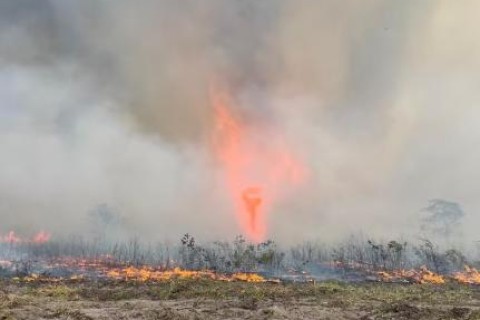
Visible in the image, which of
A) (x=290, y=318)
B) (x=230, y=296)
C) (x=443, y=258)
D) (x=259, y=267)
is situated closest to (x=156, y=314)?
(x=290, y=318)

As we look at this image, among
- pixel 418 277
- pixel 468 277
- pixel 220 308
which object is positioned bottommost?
pixel 220 308

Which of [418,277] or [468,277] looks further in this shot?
[468,277]

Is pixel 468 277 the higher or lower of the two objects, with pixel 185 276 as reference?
higher

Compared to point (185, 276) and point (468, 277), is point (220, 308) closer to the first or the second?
point (185, 276)

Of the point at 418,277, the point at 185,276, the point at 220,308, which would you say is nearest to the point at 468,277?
the point at 418,277

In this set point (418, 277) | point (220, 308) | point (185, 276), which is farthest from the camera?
point (418, 277)

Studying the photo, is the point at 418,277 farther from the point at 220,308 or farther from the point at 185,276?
the point at 220,308

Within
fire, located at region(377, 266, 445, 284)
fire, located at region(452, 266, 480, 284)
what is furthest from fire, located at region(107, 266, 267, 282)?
fire, located at region(452, 266, 480, 284)

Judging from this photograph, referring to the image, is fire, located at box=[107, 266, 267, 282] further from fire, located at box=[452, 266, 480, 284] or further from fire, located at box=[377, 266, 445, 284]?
fire, located at box=[452, 266, 480, 284]

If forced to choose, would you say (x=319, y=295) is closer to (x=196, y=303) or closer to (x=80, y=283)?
(x=196, y=303)

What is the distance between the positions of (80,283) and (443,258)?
11762 centimetres

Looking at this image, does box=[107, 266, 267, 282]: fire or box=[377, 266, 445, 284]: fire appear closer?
box=[107, 266, 267, 282]: fire

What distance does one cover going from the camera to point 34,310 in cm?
2572

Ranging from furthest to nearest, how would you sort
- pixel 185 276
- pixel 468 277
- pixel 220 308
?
pixel 468 277 < pixel 185 276 < pixel 220 308
